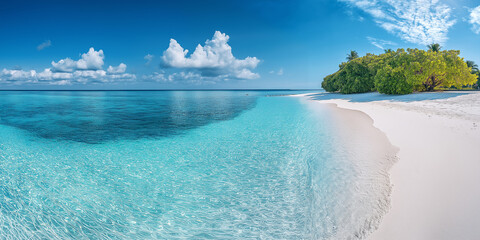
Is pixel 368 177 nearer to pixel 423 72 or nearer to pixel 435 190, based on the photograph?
pixel 435 190

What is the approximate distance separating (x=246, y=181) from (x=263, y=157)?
2584 mm

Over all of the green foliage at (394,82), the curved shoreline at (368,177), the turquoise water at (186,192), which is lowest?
the turquoise water at (186,192)

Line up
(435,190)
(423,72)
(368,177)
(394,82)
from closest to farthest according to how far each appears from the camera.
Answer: (435,190) < (368,177) < (423,72) < (394,82)

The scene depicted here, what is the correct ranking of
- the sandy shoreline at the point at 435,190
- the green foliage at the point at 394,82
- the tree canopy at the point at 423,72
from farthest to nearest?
the green foliage at the point at 394,82, the tree canopy at the point at 423,72, the sandy shoreline at the point at 435,190

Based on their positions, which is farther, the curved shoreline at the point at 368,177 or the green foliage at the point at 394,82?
the green foliage at the point at 394,82

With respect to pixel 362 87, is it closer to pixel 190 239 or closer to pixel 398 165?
pixel 398 165

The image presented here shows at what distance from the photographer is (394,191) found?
5688 mm

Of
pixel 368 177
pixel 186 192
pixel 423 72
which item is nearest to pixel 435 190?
pixel 368 177

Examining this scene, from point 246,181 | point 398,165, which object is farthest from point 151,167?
point 398,165

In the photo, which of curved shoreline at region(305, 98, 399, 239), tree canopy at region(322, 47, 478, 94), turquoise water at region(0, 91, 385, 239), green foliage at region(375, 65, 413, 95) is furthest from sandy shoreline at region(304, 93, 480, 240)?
green foliage at region(375, 65, 413, 95)

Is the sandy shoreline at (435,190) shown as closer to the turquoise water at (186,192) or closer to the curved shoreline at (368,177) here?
the curved shoreline at (368,177)

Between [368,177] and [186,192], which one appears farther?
[368,177]

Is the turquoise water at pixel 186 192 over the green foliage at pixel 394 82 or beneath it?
beneath

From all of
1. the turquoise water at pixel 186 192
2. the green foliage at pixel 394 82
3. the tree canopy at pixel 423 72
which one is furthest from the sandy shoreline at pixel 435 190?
the green foliage at pixel 394 82
